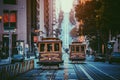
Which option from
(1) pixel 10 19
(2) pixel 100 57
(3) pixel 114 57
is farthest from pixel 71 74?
(1) pixel 10 19

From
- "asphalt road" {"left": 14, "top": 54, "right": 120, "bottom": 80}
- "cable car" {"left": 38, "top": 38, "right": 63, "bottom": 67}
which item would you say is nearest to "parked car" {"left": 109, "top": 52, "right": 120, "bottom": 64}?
"asphalt road" {"left": 14, "top": 54, "right": 120, "bottom": 80}

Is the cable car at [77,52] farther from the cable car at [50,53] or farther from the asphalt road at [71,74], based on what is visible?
the cable car at [50,53]

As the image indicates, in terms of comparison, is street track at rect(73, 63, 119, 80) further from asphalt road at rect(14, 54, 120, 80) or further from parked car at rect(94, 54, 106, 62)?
parked car at rect(94, 54, 106, 62)

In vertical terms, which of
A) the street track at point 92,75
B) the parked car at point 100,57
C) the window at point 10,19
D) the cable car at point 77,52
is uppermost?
the window at point 10,19

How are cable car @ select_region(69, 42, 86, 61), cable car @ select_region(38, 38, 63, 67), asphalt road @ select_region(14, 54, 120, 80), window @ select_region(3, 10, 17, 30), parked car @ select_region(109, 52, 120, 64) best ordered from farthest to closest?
window @ select_region(3, 10, 17, 30)
parked car @ select_region(109, 52, 120, 64)
cable car @ select_region(69, 42, 86, 61)
cable car @ select_region(38, 38, 63, 67)
asphalt road @ select_region(14, 54, 120, 80)

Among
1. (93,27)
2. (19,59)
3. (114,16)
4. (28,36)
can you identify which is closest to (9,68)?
(114,16)

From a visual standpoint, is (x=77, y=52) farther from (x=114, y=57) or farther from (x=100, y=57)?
(x=100, y=57)

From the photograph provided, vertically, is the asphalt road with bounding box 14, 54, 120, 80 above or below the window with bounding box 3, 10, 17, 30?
below

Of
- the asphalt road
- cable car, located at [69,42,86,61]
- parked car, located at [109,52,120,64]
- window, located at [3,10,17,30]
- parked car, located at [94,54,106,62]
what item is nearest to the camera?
the asphalt road

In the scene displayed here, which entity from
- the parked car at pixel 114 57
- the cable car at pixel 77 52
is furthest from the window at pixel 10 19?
the parked car at pixel 114 57

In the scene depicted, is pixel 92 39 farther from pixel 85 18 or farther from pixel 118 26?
pixel 118 26

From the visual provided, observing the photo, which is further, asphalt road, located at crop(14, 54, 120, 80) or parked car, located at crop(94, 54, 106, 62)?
parked car, located at crop(94, 54, 106, 62)

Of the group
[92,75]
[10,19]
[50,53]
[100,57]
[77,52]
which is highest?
Answer: [10,19]

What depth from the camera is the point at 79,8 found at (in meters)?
85.1
